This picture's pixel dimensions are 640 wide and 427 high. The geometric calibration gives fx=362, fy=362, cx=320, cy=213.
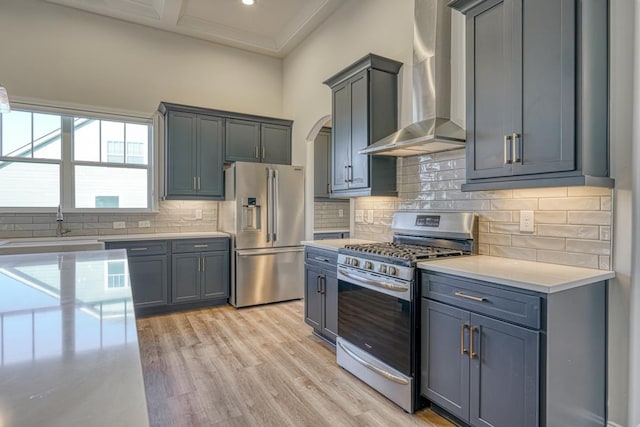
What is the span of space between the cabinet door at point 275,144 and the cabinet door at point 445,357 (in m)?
3.39

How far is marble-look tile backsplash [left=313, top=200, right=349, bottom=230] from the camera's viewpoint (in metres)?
6.01

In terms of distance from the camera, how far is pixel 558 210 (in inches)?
83.5

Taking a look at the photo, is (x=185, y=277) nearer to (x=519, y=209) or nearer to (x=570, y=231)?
(x=519, y=209)

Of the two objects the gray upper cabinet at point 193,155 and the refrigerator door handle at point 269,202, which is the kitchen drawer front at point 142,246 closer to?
the gray upper cabinet at point 193,155

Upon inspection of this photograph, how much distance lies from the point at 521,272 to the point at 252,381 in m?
1.94

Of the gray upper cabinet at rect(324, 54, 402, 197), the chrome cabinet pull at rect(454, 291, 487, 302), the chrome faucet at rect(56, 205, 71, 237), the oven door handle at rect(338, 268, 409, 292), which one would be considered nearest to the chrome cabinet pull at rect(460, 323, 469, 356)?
the chrome cabinet pull at rect(454, 291, 487, 302)

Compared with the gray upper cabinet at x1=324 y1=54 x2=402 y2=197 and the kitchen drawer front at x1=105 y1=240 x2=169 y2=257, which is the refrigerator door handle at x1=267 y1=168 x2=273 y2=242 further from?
A: the gray upper cabinet at x1=324 y1=54 x2=402 y2=197

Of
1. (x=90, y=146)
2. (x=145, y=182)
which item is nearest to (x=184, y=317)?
(x=145, y=182)

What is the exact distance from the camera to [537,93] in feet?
6.32

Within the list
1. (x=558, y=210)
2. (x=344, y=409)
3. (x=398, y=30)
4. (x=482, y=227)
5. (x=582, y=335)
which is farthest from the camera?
(x=398, y=30)

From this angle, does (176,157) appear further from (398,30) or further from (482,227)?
(482,227)

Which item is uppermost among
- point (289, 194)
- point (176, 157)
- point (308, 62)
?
point (308, 62)

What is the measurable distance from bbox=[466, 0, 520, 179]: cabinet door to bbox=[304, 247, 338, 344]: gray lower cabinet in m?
1.42

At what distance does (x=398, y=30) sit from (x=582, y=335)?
9.14 ft
